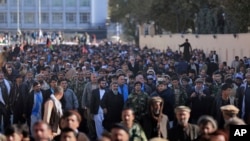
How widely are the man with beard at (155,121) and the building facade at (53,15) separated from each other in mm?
108894

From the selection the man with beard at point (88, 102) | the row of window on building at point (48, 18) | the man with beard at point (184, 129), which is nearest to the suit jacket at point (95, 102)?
the man with beard at point (88, 102)

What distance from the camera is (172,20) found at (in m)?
56.7

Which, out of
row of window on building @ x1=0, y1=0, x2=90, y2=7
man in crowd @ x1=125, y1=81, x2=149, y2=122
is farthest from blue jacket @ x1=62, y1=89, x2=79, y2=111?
row of window on building @ x1=0, y1=0, x2=90, y2=7

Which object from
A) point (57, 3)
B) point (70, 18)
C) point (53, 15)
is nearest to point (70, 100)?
point (70, 18)

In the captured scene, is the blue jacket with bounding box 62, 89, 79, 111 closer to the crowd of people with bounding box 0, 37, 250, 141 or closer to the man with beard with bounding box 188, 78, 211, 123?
the crowd of people with bounding box 0, 37, 250, 141

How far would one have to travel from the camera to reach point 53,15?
4843 inches

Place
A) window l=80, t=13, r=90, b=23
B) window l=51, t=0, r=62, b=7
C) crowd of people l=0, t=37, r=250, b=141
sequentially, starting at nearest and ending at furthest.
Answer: crowd of people l=0, t=37, r=250, b=141 < window l=80, t=13, r=90, b=23 < window l=51, t=0, r=62, b=7

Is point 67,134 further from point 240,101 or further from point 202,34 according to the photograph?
Answer: point 202,34

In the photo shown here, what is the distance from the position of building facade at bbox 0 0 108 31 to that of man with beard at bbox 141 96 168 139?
357ft

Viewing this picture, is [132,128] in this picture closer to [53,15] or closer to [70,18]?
[70,18]

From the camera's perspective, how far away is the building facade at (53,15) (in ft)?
398

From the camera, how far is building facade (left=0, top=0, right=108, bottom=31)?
121m

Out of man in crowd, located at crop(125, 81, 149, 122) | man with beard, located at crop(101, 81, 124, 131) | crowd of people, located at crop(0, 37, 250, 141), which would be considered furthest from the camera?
man with beard, located at crop(101, 81, 124, 131)

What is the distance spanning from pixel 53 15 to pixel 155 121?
4440 inches
